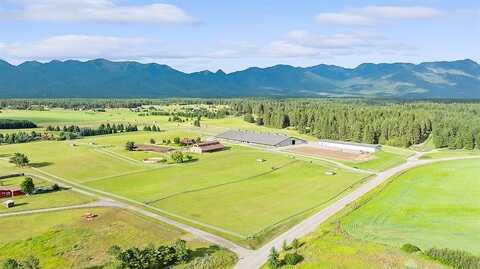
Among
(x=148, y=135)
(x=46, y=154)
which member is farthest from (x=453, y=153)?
(x=46, y=154)

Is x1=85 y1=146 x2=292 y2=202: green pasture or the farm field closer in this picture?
the farm field

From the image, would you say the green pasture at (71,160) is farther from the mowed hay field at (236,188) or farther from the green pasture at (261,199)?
the green pasture at (261,199)

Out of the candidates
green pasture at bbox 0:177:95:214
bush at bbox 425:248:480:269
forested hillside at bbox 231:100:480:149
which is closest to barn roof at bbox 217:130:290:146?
forested hillside at bbox 231:100:480:149

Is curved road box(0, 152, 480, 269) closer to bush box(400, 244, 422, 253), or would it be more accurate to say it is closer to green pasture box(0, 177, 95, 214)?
green pasture box(0, 177, 95, 214)

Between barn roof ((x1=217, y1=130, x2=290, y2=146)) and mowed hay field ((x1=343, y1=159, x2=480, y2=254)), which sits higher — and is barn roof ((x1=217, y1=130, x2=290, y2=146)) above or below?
above

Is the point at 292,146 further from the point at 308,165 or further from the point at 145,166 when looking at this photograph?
the point at 145,166

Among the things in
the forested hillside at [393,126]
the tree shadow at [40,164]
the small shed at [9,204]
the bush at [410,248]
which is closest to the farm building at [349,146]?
the forested hillside at [393,126]

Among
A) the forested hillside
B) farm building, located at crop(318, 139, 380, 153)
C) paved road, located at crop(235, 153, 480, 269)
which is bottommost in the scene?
paved road, located at crop(235, 153, 480, 269)
